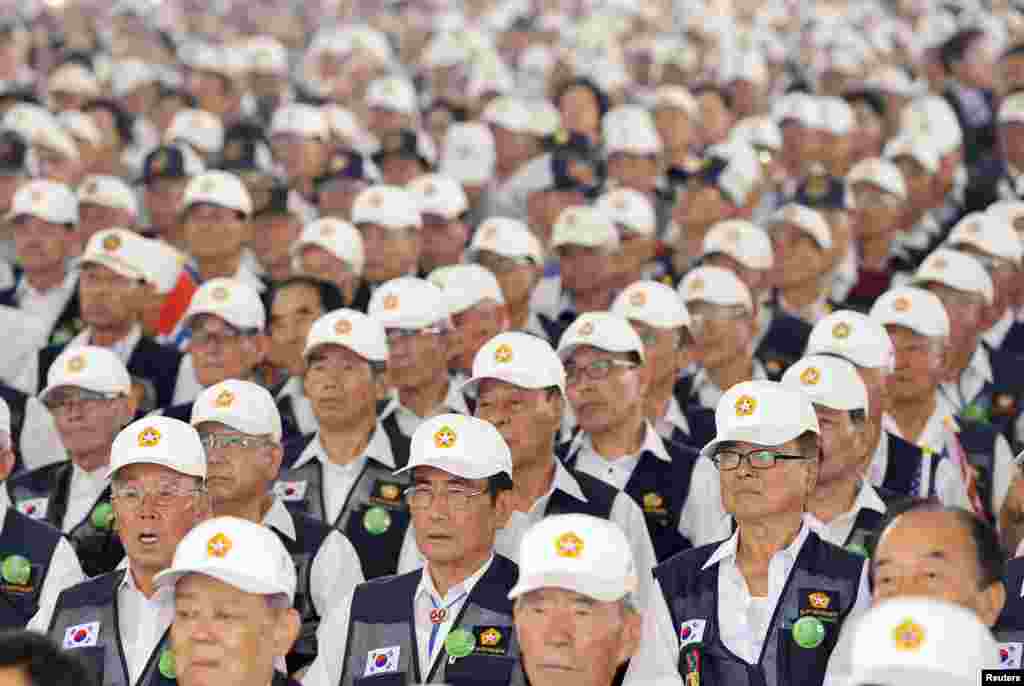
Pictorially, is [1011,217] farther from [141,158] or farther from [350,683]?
[141,158]

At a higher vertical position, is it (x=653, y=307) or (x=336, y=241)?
(x=336, y=241)

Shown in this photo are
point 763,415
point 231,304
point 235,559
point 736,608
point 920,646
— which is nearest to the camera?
point 920,646

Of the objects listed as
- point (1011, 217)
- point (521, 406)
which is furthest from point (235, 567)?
point (1011, 217)

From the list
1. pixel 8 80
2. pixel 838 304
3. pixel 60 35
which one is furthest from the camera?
pixel 60 35

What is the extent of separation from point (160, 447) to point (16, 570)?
1.13m

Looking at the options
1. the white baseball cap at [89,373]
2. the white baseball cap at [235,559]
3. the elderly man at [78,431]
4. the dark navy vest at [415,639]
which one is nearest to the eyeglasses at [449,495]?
the dark navy vest at [415,639]

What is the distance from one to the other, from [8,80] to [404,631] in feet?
42.4

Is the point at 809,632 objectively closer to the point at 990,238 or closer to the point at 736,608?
the point at 736,608

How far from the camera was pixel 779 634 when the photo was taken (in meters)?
6.45

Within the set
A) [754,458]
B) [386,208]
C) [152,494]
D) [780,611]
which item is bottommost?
[780,611]

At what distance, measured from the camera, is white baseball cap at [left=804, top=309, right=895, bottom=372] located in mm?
8609

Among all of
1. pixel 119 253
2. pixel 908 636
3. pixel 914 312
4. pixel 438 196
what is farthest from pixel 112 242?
pixel 908 636

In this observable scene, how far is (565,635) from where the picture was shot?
5.55 meters

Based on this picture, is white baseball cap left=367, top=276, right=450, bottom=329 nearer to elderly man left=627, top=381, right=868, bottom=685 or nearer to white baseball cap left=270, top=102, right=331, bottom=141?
elderly man left=627, top=381, right=868, bottom=685
